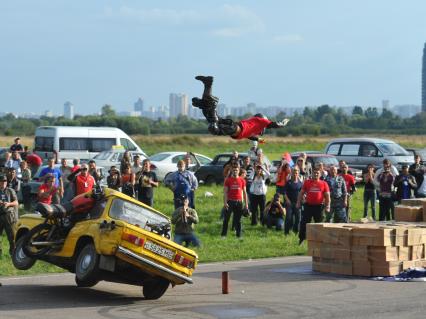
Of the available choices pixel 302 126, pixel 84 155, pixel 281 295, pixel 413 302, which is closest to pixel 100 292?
→ pixel 281 295

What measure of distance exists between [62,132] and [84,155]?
1.33 m

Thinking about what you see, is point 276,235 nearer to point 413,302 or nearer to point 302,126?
point 413,302

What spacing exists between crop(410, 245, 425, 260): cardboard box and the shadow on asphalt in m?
6.01

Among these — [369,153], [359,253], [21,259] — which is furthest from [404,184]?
[21,259]

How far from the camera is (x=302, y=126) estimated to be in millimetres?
108438

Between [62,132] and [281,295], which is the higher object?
[62,132]

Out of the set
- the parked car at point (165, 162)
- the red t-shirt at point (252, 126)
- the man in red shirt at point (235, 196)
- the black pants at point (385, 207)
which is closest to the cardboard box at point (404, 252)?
the red t-shirt at point (252, 126)

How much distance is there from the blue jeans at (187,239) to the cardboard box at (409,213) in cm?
467

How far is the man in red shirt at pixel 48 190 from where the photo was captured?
22.1m

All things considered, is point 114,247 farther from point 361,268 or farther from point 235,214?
point 235,214

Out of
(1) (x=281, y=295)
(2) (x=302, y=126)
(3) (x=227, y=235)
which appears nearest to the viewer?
(1) (x=281, y=295)

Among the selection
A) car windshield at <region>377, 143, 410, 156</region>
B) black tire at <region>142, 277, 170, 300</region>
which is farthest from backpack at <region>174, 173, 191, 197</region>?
car windshield at <region>377, 143, 410, 156</region>

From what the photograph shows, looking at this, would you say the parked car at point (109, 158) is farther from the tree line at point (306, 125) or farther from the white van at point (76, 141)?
the tree line at point (306, 125)

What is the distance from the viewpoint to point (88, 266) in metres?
15.0
